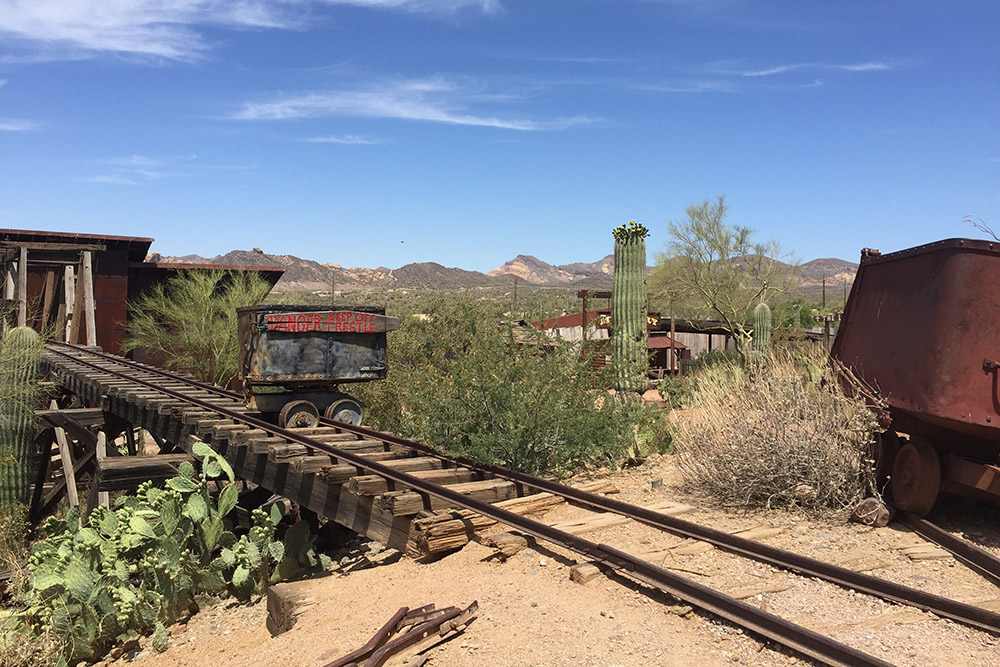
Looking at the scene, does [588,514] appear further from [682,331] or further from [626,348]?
[682,331]

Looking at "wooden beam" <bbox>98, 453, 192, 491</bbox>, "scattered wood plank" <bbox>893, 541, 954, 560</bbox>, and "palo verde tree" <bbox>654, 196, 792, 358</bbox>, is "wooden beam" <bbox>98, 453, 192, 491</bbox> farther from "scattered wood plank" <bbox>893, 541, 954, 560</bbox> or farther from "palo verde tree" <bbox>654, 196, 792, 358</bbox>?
"palo verde tree" <bbox>654, 196, 792, 358</bbox>

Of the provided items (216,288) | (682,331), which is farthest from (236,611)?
(682,331)

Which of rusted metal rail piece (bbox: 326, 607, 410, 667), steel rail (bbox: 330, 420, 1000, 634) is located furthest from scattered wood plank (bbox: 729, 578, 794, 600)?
rusted metal rail piece (bbox: 326, 607, 410, 667)

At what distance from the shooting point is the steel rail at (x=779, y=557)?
4566 mm

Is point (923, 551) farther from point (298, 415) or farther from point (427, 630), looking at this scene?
point (298, 415)

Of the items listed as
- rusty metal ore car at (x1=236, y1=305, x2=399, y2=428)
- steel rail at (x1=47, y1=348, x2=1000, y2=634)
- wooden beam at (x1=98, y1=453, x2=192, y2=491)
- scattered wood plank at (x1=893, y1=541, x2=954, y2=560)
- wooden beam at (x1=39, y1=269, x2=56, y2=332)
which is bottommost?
wooden beam at (x1=98, y1=453, x2=192, y2=491)

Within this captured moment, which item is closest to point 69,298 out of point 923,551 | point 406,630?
point 406,630

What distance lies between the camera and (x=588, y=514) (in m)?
7.30

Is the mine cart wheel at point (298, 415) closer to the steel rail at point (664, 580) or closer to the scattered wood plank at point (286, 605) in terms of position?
the steel rail at point (664, 580)

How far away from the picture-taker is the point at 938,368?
621cm

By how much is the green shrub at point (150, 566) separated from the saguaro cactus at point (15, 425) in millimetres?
5933

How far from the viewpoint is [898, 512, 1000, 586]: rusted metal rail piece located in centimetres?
546

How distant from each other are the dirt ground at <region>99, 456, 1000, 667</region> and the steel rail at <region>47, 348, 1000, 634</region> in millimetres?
80

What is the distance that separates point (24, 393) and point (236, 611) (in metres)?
8.92
